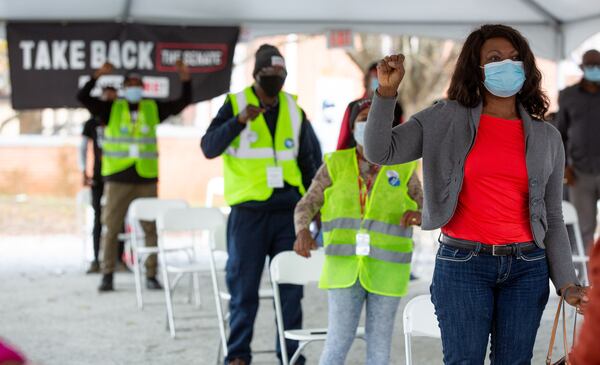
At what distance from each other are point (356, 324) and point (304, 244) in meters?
0.43

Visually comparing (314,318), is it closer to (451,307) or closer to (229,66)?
(229,66)

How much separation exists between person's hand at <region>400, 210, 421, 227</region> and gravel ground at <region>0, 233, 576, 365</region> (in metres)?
1.34

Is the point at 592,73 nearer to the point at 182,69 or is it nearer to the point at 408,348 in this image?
the point at 182,69

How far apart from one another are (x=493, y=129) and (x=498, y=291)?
0.52 m

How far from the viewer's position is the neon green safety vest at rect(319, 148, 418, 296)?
189 inches

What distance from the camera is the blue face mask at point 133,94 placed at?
10117mm

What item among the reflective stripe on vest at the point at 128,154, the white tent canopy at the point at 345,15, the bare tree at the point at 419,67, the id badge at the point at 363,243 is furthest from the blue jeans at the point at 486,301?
the bare tree at the point at 419,67

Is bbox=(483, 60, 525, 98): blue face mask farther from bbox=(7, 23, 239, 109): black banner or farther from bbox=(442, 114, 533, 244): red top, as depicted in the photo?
bbox=(7, 23, 239, 109): black banner

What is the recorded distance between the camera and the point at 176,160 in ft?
62.1

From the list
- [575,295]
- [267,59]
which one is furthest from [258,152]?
[575,295]

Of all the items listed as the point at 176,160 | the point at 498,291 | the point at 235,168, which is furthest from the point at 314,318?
the point at 176,160

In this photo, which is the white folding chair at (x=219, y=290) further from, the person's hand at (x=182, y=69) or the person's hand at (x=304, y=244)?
the person's hand at (x=182, y=69)

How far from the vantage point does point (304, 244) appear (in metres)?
4.90

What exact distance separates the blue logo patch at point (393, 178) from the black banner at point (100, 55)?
21.5 ft
